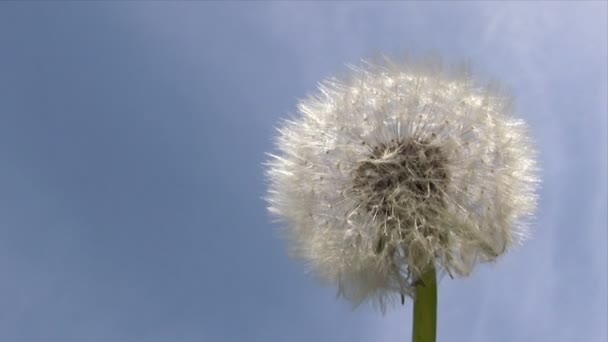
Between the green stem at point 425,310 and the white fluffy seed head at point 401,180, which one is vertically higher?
the white fluffy seed head at point 401,180

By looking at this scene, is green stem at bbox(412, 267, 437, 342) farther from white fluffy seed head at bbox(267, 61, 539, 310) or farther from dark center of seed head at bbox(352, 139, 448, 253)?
dark center of seed head at bbox(352, 139, 448, 253)

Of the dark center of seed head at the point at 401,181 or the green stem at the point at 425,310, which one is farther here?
the dark center of seed head at the point at 401,181

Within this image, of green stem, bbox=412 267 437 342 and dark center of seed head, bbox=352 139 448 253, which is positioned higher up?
dark center of seed head, bbox=352 139 448 253

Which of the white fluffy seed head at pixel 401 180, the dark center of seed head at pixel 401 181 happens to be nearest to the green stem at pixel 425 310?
the white fluffy seed head at pixel 401 180

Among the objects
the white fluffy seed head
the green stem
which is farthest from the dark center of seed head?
the green stem

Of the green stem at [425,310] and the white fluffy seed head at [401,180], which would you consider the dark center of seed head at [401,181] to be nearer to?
the white fluffy seed head at [401,180]

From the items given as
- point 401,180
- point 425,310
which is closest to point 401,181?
point 401,180
